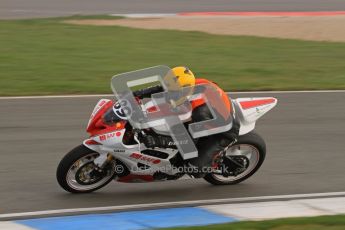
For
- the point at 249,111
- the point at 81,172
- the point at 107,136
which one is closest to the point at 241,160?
the point at 249,111

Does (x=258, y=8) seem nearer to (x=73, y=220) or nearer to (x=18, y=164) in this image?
(x=18, y=164)

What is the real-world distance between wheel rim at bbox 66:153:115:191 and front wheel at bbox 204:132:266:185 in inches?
51.3

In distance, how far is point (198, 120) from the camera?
332 inches

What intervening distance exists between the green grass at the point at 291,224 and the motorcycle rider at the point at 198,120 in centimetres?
133

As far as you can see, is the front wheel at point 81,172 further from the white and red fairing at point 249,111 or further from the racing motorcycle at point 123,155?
the white and red fairing at point 249,111

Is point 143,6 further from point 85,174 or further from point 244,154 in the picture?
point 85,174

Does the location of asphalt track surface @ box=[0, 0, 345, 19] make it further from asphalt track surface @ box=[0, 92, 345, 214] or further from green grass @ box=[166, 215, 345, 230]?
green grass @ box=[166, 215, 345, 230]

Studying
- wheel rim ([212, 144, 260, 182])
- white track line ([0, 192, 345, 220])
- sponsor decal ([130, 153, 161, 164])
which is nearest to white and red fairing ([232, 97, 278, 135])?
wheel rim ([212, 144, 260, 182])

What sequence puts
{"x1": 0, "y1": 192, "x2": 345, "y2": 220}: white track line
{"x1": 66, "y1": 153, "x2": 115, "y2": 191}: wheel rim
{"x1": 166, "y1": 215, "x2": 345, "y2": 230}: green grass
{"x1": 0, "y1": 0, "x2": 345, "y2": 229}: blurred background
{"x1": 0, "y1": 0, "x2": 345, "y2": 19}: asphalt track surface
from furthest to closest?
{"x1": 0, "y1": 0, "x2": 345, "y2": 19}: asphalt track surface < {"x1": 0, "y1": 0, "x2": 345, "y2": 229}: blurred background < {"x1": 66, "y1": 153, "x2": 115, "y2": 191}: wheel rim < {"x1": 0, "y1": 192, "x2": 345, "y2": 220}: white track line < {"x1": 166, "y1": 215, "x2": 345, "y2": 230}: green grass

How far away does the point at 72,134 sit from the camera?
11.5m

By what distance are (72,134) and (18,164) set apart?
1798mm

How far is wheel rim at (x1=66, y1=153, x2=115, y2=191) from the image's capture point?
8.42 meters

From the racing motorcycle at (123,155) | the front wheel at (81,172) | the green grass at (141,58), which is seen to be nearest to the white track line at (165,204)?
the racing motorcycle at (123,155)

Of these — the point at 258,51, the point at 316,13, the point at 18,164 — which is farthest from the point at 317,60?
the point at 18,164
